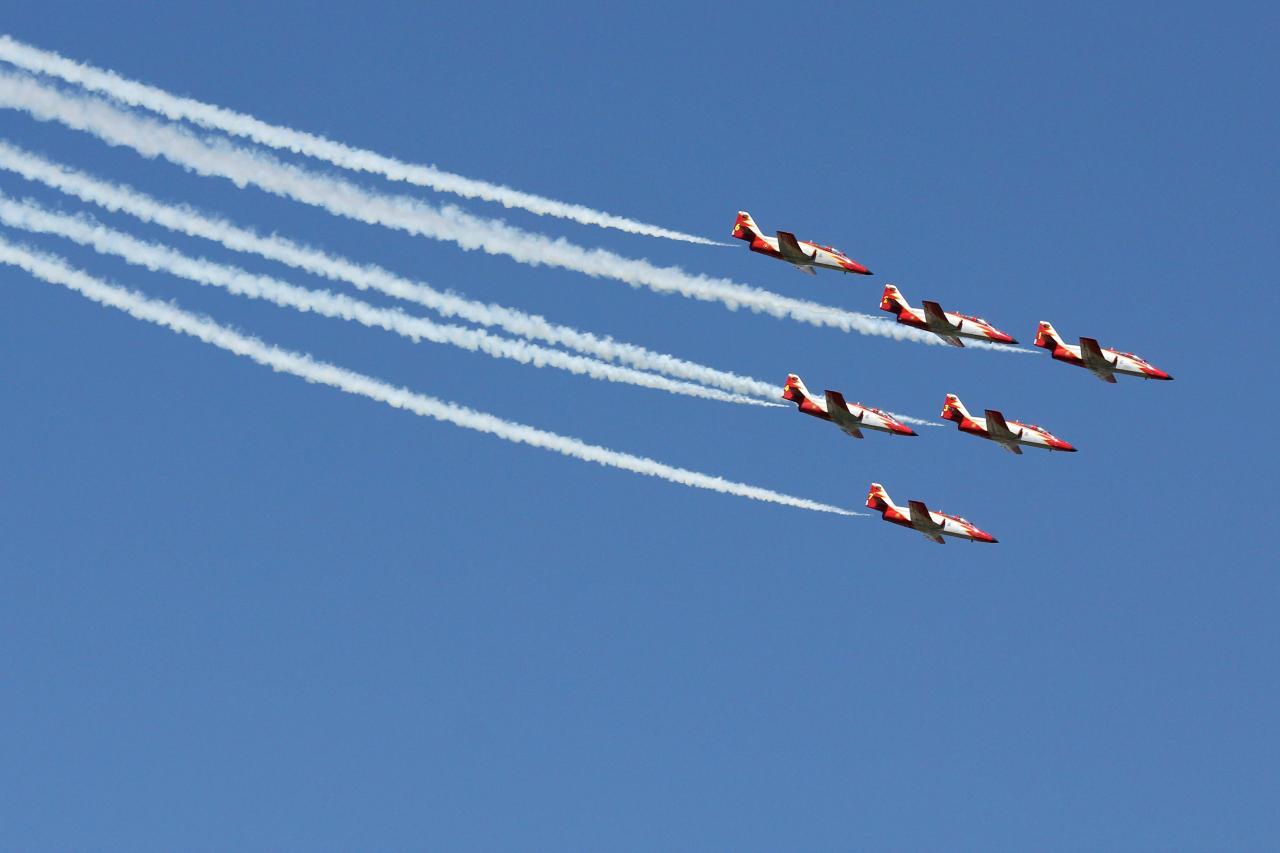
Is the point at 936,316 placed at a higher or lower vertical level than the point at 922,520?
higher

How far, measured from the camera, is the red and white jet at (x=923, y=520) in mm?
79938

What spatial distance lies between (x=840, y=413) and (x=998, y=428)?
6002mm

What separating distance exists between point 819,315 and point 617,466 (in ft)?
28.1

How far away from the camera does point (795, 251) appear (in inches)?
2881

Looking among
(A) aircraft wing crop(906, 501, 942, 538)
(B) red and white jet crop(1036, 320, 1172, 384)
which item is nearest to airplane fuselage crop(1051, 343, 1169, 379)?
(B) red and white jet crop(1036, 320, 1172, 384)

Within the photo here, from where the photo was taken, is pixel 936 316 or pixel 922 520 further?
pixel 922 520

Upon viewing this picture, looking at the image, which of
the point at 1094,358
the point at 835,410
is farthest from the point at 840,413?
the point at 1094,358

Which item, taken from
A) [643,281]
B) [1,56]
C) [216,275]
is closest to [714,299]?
[643,281]

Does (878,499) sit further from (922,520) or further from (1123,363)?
(1123,363)

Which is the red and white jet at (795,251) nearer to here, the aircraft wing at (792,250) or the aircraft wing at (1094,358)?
the aircraft wing at (792,250)

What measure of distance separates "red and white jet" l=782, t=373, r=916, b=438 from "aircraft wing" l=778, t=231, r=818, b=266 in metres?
4.60

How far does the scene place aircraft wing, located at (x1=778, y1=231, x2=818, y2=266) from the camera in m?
73.0

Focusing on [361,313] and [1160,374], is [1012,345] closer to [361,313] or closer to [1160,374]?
[1160,374]

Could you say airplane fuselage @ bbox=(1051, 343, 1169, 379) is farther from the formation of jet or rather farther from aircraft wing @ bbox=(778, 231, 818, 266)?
aircraft wing @ bbox=(778, 231, 818, 266)
